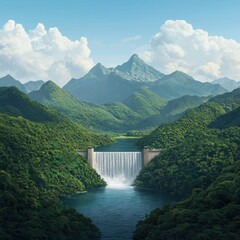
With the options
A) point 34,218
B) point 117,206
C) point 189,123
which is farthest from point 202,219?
point 189,123

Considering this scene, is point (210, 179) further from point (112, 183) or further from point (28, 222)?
point (28, 222)

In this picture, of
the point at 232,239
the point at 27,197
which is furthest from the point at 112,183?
the point at 232,239

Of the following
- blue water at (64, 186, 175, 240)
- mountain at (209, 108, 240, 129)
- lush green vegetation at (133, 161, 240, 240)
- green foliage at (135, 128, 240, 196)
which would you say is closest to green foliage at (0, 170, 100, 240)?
blue water at (64, 186, 175, 240)

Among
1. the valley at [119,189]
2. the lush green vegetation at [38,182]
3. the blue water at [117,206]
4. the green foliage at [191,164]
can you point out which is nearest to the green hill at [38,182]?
the lush green vegetation at [38,182]

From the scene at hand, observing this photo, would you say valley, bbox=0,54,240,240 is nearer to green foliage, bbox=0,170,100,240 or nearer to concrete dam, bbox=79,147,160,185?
green foliage, bbox=0,170,100,240

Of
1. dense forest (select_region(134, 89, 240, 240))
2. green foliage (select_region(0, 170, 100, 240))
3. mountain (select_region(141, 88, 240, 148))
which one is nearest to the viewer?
dense forest (select_region(134, 89, 240, 240))

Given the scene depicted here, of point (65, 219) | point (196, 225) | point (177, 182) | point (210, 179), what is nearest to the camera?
point (196, 225)

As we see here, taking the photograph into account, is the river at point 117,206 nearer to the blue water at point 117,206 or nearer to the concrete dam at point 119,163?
the blue water at point 117,206
